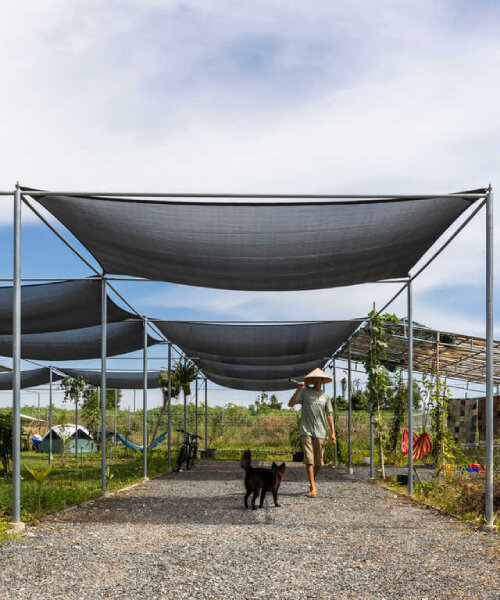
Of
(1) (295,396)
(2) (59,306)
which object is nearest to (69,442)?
(2) (59,306)

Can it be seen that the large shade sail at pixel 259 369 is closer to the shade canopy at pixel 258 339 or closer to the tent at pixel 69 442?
the shade canopy at pixel 258 339

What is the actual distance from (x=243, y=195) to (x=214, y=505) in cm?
327

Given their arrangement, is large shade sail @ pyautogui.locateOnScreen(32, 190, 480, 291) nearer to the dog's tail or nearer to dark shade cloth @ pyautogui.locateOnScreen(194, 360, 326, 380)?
the dog's tail

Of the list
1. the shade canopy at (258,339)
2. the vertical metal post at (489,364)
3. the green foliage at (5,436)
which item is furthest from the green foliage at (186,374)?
the vertical metal post at (489,364)

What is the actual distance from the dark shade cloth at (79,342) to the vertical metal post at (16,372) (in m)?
5.09

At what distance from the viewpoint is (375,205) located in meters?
5.12

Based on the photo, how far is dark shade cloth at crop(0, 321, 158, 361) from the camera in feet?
35.4

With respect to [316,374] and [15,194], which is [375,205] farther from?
[316,374]

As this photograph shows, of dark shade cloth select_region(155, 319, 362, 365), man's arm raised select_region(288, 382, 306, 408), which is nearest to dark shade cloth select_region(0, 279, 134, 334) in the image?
dark shade cloth select_region(155, 319, 362, 365)

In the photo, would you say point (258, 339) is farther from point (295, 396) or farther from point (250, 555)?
point (250, 555)

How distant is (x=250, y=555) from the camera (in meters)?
4.07

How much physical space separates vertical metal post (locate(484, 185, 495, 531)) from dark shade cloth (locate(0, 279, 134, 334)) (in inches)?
170

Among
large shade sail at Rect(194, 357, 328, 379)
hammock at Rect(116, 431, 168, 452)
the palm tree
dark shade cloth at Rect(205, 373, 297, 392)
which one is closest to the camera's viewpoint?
large shade sail at Rect(194, 357, 328, 379)

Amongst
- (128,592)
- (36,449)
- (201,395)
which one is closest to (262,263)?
(128,592)
